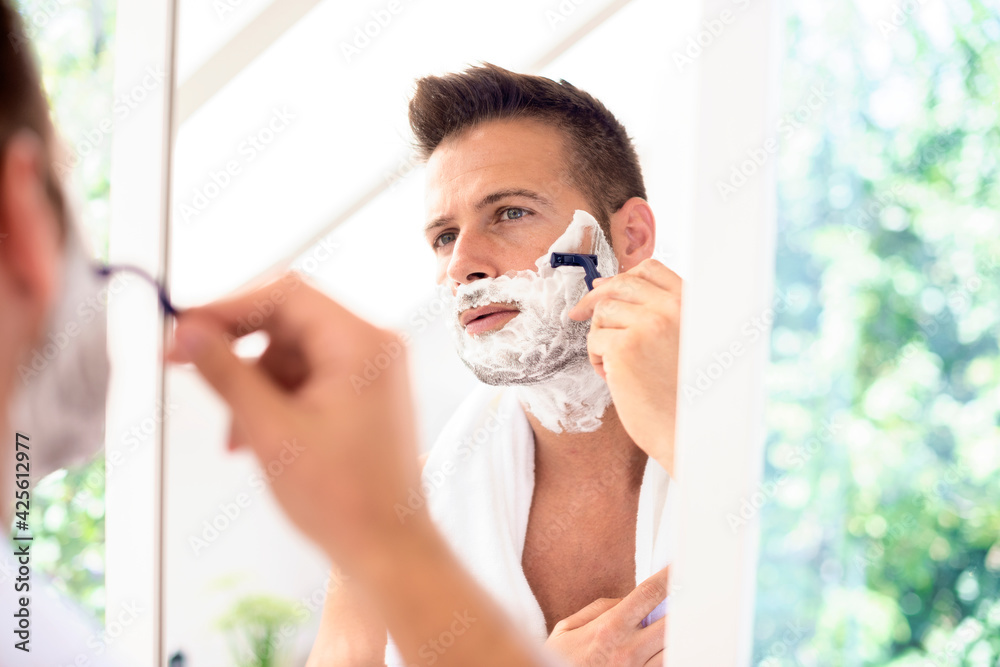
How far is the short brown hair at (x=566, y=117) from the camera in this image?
62 cm

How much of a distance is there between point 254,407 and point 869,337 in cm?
75

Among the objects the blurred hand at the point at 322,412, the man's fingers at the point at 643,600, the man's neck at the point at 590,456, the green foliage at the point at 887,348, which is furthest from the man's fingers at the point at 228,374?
the green foliage at the point at 887,348

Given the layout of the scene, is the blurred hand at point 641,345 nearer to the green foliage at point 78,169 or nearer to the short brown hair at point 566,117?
the short brown hair at point 566,117

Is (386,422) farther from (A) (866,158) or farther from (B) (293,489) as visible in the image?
(A) (866,158)

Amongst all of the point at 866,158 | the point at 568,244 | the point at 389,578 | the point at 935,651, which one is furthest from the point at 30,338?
the point at 935,651

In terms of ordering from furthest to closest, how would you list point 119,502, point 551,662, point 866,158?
point 866,158, point 119,502, point 551,662

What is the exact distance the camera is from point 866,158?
0.81m

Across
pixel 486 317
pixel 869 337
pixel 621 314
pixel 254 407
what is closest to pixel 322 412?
pixel 254 407

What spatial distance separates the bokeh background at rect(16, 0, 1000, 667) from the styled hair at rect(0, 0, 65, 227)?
1 cm

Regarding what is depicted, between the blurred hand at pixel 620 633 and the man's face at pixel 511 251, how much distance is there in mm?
203

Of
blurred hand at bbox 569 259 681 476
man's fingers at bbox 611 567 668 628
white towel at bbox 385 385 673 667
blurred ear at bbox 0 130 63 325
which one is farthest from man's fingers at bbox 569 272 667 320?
blurred ear at bbox 0 130 63 325

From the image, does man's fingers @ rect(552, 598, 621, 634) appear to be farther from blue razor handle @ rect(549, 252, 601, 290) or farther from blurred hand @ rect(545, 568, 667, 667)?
blue razor handle @ rect(549, 252, 601, 290)

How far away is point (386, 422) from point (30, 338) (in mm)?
376

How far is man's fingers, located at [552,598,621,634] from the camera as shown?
592 mm
